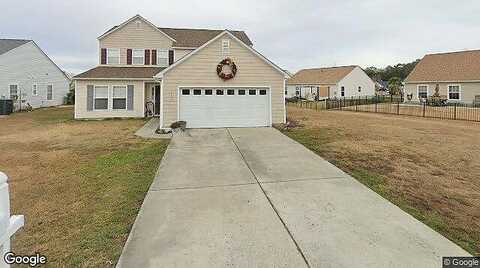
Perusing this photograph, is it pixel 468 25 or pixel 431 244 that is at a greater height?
pixel 468 25

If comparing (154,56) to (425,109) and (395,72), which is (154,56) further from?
(395,72)

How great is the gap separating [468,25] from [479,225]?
2690 centimetres

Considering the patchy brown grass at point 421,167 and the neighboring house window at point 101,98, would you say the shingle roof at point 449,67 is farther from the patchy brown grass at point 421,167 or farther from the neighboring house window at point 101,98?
the neighboring house window at point 101,98

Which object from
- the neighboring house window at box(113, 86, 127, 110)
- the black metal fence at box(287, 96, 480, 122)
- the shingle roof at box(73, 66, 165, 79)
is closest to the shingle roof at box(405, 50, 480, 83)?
the black metal fence at box(287, 96, 480, 122)

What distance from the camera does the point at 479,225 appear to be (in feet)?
15.1

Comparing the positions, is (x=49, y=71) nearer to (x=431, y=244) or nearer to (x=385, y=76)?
(x=431, y=244)

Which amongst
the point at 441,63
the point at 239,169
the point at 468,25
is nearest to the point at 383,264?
the point at 239,169

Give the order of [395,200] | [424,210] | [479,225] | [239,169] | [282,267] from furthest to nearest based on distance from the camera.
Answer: [239,169] < [395,200] < [424,210] < [479,225] < [282,267]

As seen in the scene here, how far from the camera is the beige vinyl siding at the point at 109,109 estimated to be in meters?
18.7

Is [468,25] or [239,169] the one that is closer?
[239,169]

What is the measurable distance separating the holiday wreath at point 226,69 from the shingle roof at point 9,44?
83.0 ft

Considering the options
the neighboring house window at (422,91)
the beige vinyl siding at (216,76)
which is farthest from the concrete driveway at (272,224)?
the neighboring house window at (422,91)

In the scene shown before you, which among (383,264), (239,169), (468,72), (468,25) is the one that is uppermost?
(468,25)

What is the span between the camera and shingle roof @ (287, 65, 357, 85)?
142 ft
